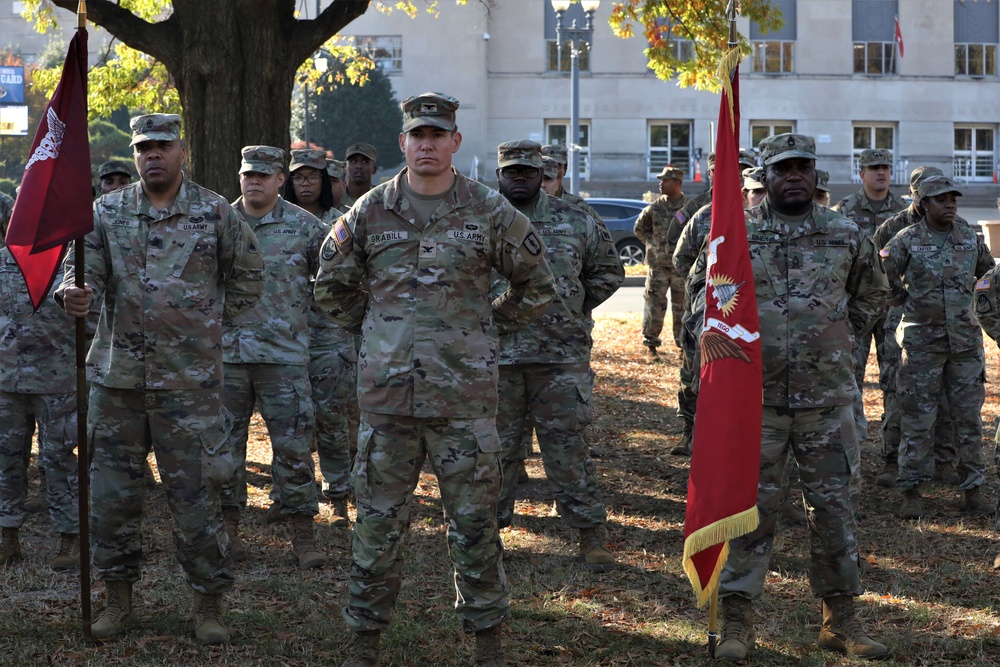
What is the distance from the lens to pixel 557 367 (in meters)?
7.14

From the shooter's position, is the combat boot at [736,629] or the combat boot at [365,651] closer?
the combat boot at [365,651]

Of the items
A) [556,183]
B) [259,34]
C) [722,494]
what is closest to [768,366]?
[722,494]

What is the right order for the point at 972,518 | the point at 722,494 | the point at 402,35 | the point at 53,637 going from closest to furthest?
the point at 722,494 → the point at 53,637 → the point at 972,518 → the point at 402,35

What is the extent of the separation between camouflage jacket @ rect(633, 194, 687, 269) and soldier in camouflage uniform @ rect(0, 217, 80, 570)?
29.0 feet

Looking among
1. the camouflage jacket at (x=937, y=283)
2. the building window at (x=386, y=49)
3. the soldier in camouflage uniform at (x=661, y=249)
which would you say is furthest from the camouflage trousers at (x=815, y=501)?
the building window at (x=386, y=49)

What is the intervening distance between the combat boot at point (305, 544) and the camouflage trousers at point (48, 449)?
1.30 m

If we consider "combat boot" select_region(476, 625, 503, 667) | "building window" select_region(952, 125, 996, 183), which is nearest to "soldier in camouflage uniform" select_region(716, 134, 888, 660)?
"combat boot" select_region(476, 625, 503, 667)

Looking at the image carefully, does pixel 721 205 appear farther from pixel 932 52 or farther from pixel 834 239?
pixel 932 52

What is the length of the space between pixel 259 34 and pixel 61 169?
568 cm

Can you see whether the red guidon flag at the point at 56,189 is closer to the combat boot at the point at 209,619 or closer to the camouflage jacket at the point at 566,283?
the combat boot at the point at 209,619

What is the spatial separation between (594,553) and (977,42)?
1942 inches

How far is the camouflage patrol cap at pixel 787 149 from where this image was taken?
5.54 metres

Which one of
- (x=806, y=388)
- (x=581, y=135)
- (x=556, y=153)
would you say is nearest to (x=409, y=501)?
(x=806, y=388)

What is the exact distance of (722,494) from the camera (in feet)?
17.6
